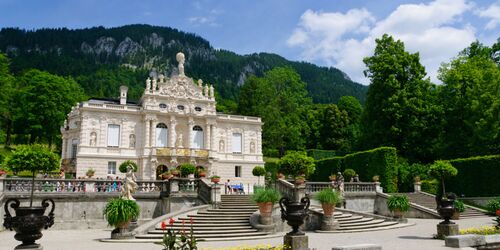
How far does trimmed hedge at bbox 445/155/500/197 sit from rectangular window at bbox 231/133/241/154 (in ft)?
71.8

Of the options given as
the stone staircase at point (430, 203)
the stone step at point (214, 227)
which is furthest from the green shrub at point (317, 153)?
the stone step at point (214, 227)

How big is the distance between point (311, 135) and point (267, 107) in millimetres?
11217

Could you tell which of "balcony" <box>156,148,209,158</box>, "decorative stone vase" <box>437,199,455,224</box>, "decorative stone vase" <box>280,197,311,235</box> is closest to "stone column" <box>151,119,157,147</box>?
"balcony" <box>156,148,209,158</box>

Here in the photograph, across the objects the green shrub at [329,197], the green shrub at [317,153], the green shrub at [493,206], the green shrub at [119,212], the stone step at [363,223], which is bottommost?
the stone step at [363,223]

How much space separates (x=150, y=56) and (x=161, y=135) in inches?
5211

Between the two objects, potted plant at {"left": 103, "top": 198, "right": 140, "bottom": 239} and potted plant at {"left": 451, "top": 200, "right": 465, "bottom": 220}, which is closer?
potted plant at {"left": 103, "top": 198, "right": 140, "bottom": 239}

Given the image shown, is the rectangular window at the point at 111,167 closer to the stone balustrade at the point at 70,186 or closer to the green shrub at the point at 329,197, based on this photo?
the stone balustrade at the point at 70,186

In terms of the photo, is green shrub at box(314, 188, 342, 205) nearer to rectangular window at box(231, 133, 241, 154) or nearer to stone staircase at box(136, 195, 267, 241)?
stone staircase at box(136, 195, 267, 241)

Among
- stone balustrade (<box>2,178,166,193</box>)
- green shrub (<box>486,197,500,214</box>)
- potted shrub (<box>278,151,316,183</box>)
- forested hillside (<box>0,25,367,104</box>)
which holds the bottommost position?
green shrub (<box>486,197,500,214</box>)

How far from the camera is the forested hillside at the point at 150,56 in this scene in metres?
137

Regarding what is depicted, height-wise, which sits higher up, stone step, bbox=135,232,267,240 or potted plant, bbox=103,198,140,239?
potted plant, bbox=103,198,140,239

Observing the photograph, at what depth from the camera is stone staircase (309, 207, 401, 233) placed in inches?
731

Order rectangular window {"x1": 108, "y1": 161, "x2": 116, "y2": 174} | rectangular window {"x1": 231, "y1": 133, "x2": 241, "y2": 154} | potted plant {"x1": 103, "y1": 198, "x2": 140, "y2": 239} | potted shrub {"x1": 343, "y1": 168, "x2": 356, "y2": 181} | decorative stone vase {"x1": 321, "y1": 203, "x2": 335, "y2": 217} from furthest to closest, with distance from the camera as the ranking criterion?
rectangular window {"x1": 231, "y1": 133, "x2": 241, "y2": 154}, rectangular window {"x1": 108, "y1": 161, "x2": 116, "y2": 174}, potted shrub {"x1": 343, "y1": 168, "x2": 356, "y2": 181}, decorative stone vase {"x1": 321, "y1": 203, "x2": 335, "y2": 217}, potted plant {"x1": 103, "y1": 198, "x2": 140, "y2": 239}

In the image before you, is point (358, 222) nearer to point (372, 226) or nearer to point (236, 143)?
point (372, 226)
